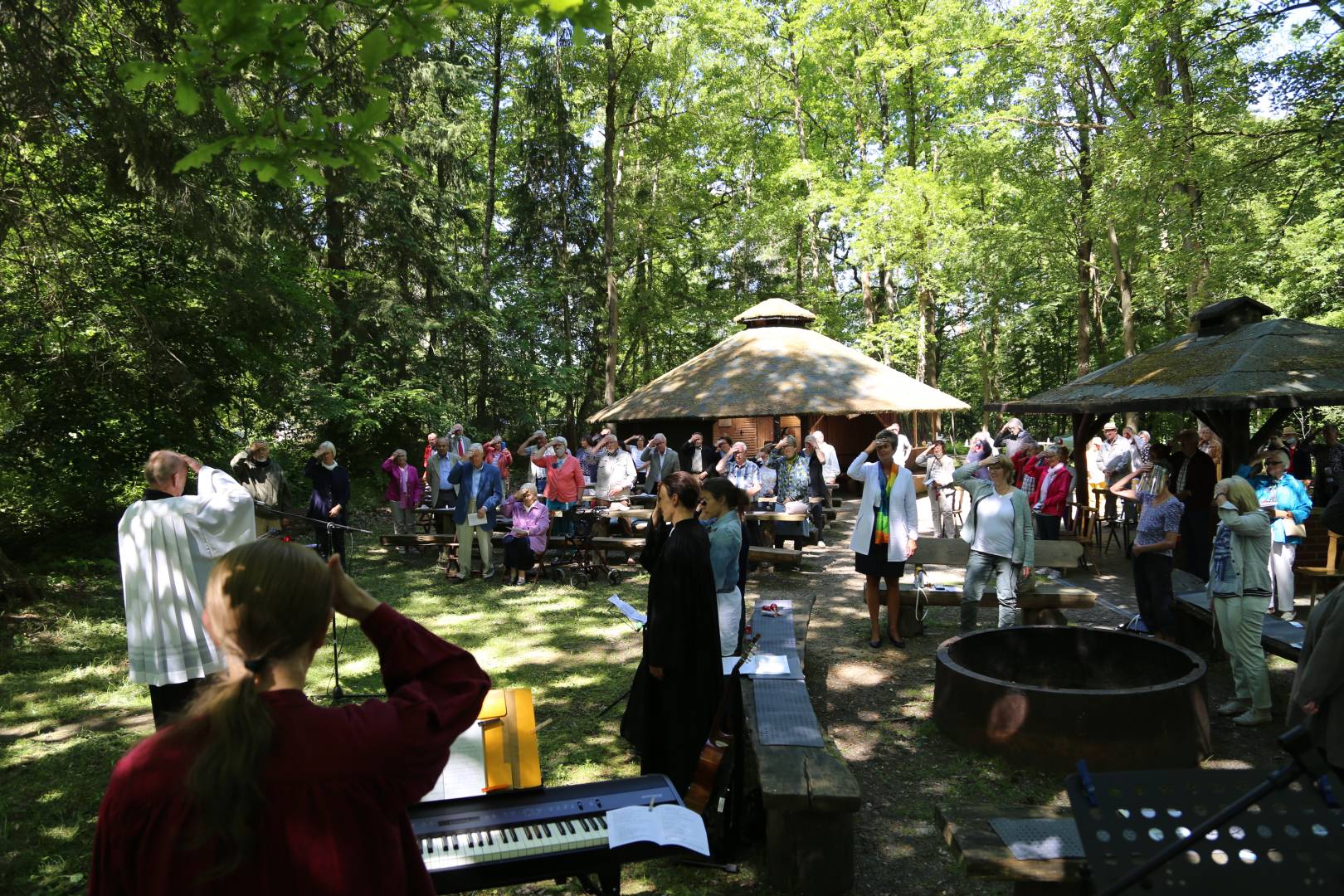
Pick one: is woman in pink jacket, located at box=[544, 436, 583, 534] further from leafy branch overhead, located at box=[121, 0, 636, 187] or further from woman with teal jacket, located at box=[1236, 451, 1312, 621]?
leafy branch overhead, located at box=[121, 0, 636, 187]

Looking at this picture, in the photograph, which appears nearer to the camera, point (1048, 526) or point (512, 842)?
point (512, 842)

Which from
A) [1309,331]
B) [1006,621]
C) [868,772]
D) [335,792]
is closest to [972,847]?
[868,772]

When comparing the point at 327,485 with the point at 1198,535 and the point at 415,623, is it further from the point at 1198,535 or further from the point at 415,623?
the point at 1198,535

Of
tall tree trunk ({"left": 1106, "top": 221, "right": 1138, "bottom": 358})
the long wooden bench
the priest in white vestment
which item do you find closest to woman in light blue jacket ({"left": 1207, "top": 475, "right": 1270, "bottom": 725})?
the long wooden bench

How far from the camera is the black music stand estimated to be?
7.91 ft

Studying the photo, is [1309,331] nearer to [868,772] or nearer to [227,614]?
[868,772]

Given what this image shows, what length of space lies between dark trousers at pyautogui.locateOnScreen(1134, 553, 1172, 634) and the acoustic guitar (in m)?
5.12

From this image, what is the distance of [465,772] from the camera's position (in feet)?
10.9

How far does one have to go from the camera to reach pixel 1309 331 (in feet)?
33.0

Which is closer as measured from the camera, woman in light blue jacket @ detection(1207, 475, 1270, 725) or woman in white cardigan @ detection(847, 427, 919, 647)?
woman in light blue jacket @ detection(1207, 475, 1270, 725)

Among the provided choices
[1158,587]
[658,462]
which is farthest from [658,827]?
[658,462]

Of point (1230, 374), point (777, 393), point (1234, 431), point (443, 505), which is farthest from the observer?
point (777, 393)

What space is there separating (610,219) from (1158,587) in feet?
74.3

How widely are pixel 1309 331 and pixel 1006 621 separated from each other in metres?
6.12
